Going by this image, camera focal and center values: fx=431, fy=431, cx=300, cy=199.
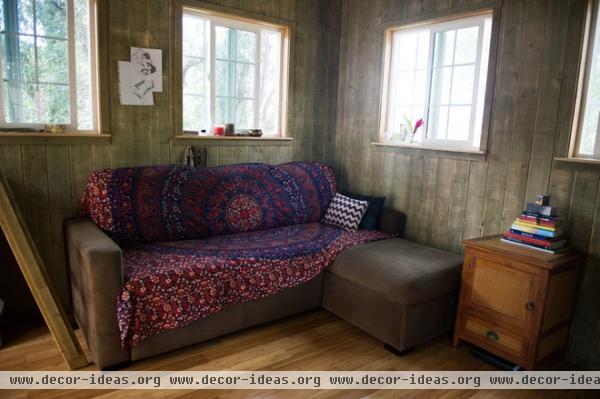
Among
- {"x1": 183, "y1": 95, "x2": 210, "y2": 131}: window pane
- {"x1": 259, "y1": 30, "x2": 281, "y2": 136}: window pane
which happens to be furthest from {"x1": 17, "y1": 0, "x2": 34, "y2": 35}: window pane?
{"x1": 259, "y1": 30, "x2": 281, "y2": 136}: window pane

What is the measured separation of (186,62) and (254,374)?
2.28m

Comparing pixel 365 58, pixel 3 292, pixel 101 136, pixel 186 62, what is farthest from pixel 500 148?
pixel 3 292

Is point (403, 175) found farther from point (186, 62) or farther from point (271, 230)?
point (186, 62)

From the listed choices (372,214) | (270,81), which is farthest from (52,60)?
(372,214)

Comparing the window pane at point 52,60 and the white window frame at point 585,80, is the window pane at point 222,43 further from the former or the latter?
the white window frame at point 585,80

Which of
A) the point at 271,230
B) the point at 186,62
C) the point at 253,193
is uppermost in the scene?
the point at 186,62

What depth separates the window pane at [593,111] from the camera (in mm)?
2389

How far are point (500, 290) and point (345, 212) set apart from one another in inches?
52.5

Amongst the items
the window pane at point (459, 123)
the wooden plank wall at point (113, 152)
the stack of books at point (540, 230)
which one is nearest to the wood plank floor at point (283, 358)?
the wooden plank wall at point (113, 152)

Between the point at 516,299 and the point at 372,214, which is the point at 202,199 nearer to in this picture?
the point at 372,214

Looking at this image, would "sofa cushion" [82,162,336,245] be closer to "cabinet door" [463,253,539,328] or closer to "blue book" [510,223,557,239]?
"cabinet door" [463,253,539,328]

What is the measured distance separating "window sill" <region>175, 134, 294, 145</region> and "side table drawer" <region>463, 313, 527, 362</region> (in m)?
2.06

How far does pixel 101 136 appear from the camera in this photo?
2.88 meters

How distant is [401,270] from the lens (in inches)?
100
